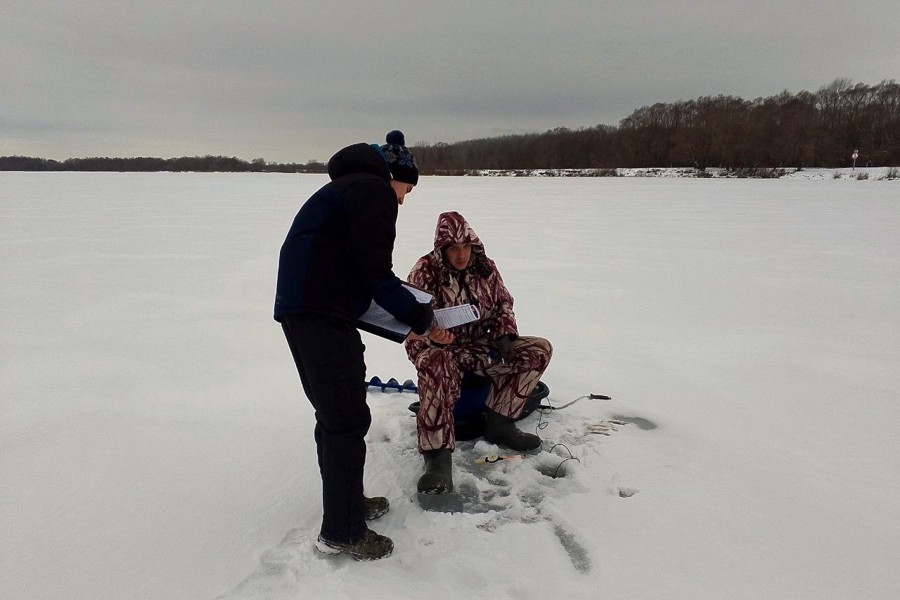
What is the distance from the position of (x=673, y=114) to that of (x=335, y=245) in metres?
76.9

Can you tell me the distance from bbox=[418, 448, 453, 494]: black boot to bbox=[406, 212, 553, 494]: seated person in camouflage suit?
Answer: 14 cm

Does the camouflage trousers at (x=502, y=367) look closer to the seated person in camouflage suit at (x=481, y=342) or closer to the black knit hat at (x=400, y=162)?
the seated person in camouflage suit at (x=481, y=342)

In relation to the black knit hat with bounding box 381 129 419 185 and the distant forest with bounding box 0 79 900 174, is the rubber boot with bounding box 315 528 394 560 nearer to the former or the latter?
the black knit hat with bounding box 381 129 419 185

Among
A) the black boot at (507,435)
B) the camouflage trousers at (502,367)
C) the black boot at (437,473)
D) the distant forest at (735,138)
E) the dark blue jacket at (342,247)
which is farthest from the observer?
the distant forest at (735,138)

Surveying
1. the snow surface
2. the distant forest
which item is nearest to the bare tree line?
the distant forest

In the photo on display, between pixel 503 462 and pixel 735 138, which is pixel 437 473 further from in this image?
pixel 735 138

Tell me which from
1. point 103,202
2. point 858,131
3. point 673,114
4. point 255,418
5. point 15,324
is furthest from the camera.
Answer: point 673,114

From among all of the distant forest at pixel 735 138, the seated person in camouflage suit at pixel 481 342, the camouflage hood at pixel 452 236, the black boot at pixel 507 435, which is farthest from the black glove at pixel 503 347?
the distant forest at pixel 735 138

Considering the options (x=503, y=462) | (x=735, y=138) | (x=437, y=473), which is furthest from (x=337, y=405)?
(x=735, y=138)

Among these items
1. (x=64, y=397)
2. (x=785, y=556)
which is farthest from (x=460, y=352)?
(x=64, y=397)

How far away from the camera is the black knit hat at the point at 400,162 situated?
6.48 feet

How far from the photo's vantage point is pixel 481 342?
113 inches

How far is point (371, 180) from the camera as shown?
5.69ft

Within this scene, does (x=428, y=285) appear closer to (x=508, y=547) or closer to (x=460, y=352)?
(x=460, y=352)
